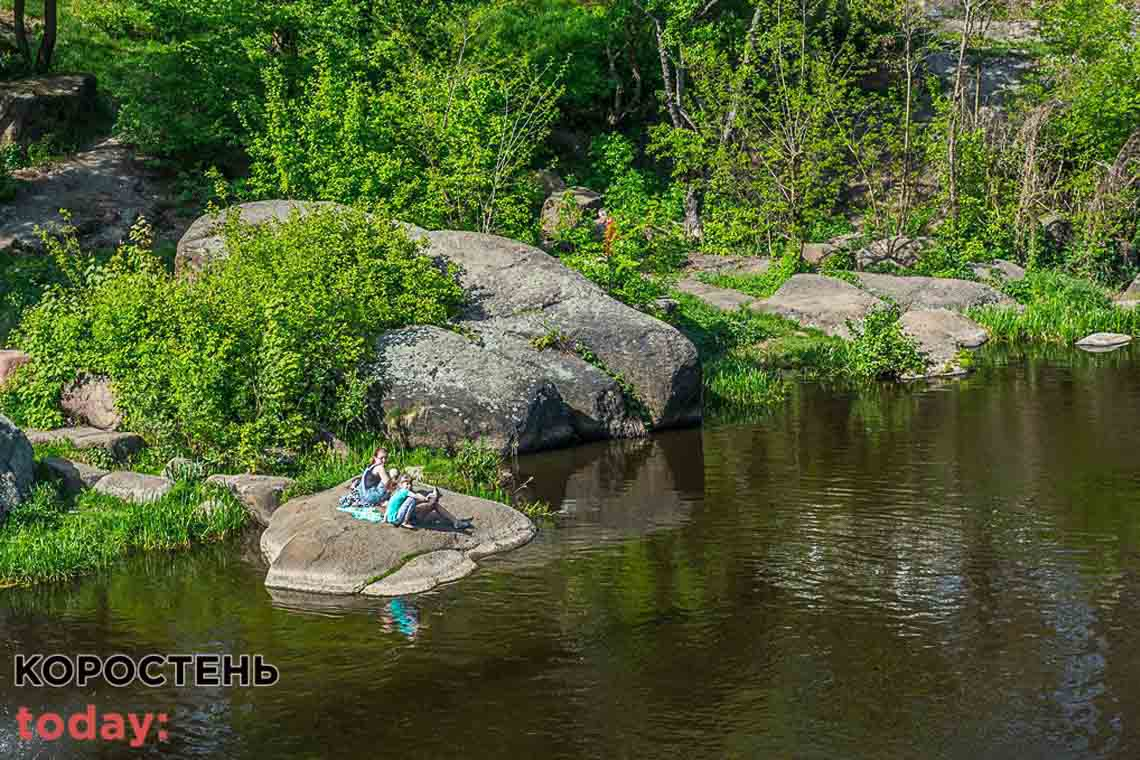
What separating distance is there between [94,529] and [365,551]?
401 centimetres

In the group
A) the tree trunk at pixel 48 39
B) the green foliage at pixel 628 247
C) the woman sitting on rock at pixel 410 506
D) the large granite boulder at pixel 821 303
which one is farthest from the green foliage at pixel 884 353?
the tree trunk at pixel 48 39

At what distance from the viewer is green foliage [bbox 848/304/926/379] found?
30000mm

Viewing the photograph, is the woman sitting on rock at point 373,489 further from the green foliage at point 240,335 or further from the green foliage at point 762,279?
the green foliage at point 762,279

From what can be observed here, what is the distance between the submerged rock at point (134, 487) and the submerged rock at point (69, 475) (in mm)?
210

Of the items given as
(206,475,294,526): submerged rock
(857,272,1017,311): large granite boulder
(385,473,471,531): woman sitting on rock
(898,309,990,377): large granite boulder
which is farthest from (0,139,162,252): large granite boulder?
(898,309,990,377): large granite boulder

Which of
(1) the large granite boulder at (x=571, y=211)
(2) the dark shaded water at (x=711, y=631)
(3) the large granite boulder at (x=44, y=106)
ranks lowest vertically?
(2) the dark shaded water at (x=711, y=631)

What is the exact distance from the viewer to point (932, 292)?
36.3 meters

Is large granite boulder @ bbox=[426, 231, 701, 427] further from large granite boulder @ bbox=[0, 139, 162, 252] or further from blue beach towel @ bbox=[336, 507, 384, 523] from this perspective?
large granite boulder @ bbox=[0, 139, 162, 252]

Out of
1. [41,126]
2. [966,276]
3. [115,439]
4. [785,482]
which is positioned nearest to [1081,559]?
[785,482]

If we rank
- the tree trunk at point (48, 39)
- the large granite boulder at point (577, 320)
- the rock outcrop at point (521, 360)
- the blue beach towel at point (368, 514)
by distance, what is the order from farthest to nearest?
1. the tree trunk at point (48, 39)
2. the large granite boulder at point (577, 320)
3. the rock outcrop at point (521, 360)
4. the blue beach towel at point (368, 514)

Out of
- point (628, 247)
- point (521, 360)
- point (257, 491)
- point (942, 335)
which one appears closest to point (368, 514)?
point (257, 491)

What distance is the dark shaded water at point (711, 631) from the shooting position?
11883 millimetres

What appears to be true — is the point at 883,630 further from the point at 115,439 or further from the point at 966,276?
the point at 966,276

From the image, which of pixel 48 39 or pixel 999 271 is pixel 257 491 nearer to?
pixel 48 39
